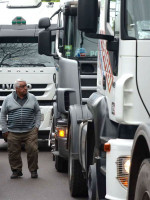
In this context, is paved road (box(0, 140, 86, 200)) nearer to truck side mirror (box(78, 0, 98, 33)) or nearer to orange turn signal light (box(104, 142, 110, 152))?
orange turn signal light (box(104, 142, 110, 152))

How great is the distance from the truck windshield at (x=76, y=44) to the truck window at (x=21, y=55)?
14.9 feet

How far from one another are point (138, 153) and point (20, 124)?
26.1 feet

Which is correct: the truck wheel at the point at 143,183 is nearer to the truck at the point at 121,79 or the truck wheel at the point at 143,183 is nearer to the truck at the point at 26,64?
the truck at the point at 121,79

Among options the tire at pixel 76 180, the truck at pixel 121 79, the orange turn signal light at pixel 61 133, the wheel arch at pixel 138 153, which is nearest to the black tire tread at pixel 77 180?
the tire at pixel 76 180

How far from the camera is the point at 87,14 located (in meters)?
7.25

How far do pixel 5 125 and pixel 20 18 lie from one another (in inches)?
192

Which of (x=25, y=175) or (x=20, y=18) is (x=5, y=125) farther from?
(x=20, y=18)

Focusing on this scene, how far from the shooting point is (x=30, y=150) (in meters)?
14.0

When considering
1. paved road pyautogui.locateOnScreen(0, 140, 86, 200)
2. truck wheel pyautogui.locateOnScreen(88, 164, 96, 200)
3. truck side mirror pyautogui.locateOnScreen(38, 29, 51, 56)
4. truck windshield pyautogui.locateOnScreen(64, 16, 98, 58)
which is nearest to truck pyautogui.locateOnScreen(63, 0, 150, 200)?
truck wheel pyautogui.locateOnScreen(88, 164, 96, 200)

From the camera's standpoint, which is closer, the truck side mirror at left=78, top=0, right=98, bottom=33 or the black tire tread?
the truck side mirror at left=78, top=0, right=98, bottom=33

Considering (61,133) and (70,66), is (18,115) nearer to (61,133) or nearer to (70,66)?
(61,133)

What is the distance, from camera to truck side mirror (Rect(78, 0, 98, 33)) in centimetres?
725

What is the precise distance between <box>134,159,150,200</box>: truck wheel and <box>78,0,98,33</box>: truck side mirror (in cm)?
185

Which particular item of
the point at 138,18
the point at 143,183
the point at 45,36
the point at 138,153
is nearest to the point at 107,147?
the point at 138,153
